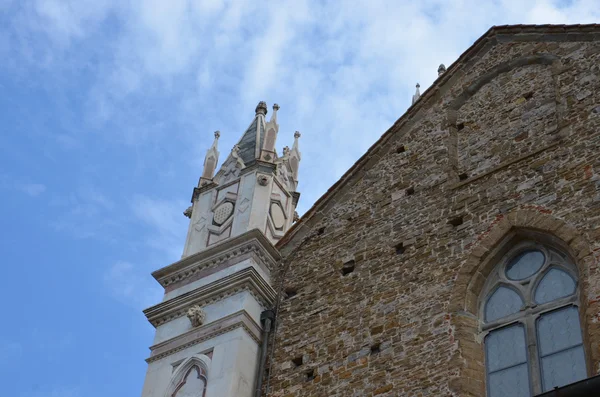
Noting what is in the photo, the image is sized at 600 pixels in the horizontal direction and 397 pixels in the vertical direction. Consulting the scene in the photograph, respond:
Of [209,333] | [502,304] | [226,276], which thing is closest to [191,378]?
[209,333]

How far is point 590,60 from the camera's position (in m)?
15.2

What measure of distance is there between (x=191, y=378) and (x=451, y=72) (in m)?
6.14

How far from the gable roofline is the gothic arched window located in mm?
3421

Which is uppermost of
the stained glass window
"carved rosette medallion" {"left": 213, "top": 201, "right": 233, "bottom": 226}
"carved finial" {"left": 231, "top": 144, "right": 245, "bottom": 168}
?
"carved finial" {"left": 231, "top": 144, "right": 245, "bottom": 168}

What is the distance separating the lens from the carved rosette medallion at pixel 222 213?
16.0 metres

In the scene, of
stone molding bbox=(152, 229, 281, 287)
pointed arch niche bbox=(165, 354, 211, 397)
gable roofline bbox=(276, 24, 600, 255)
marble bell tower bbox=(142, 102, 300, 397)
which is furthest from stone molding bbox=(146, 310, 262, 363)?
gable roofline bbox=(276, 24, 600, 255)

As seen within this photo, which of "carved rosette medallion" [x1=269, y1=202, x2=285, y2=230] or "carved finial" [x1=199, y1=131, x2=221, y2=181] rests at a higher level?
"carved finial" [x1=199, y1=131, x2=221, y2=181]

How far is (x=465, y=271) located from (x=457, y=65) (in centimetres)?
460

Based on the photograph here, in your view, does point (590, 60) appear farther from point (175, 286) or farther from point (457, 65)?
point (175, 286)

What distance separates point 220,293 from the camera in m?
14.8

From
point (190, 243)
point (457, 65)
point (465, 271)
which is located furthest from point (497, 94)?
point (190, 243)

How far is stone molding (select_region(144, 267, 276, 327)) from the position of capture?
14758 millimetres

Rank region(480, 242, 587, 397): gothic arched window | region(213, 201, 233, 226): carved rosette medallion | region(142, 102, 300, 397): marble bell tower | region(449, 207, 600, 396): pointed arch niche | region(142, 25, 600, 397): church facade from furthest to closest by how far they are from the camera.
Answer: region(213, 201, 233, 226): carved rosette medallion < region(142, 102, 300, 397): marble bell tower < region(142, 25, 600, 397): church facade < region(449, 207, 600, 396): pointed arch niche < region(480, 242, 587, 397): gothic arched window

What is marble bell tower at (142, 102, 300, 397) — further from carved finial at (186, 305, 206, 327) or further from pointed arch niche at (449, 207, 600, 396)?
pointed arch niche at (449, 207, 600, 396)
